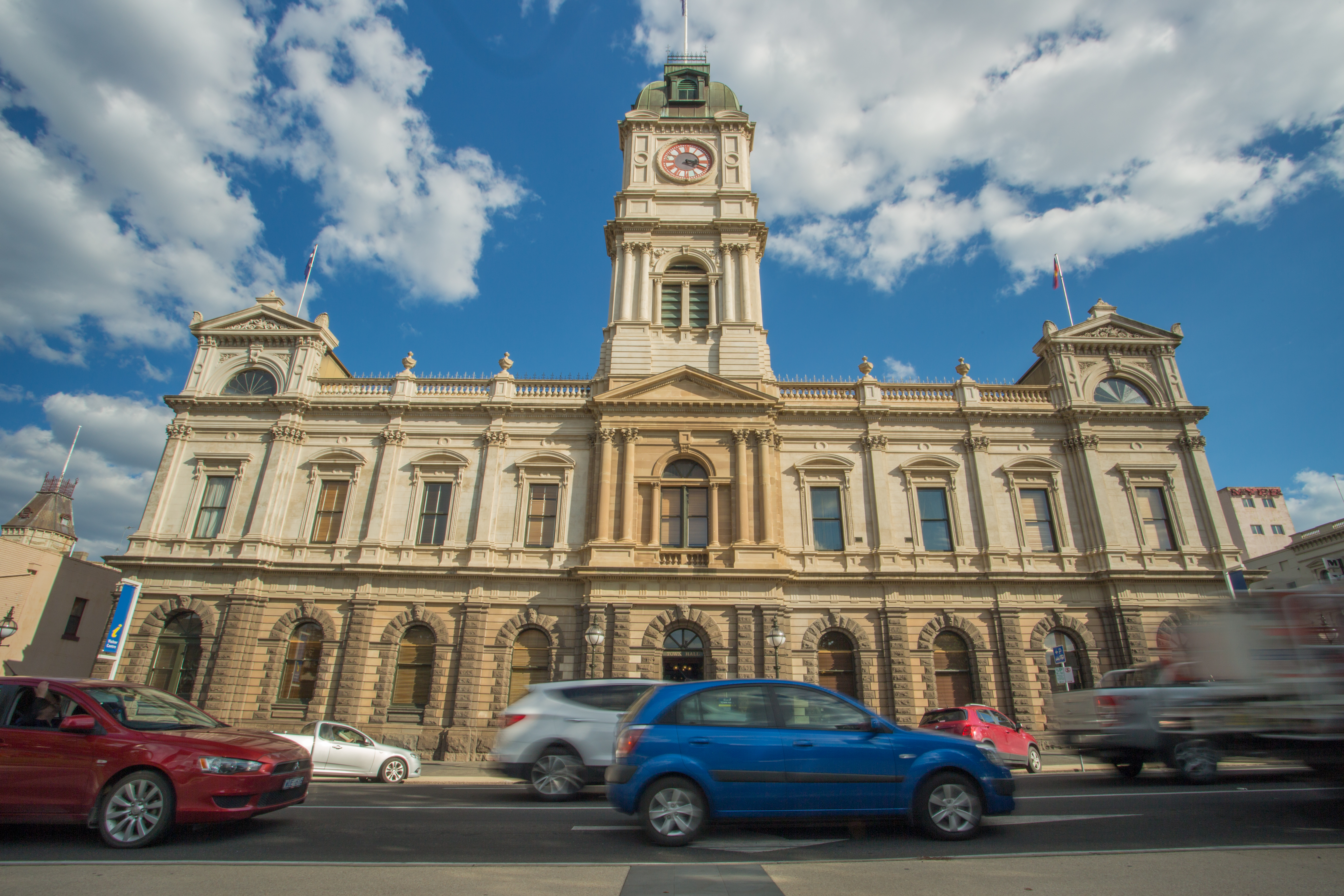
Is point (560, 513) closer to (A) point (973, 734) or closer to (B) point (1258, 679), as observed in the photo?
(A) point (973, 734)

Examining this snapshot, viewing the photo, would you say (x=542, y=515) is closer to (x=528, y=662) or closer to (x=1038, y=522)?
(x=528, y=662)

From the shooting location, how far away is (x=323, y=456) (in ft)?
83.3

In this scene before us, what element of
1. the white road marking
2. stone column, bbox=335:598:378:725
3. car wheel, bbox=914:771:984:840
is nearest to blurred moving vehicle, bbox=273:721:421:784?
stone column, bbox=335:598:378:725

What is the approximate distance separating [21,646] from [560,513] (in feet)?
59.5

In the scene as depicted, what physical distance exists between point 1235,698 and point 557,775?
10.3m

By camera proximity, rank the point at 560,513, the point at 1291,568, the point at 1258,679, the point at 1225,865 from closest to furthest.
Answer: the point at 1225,865 → the point at 1258,679 → the point at 560,513 → the point at 1291,568

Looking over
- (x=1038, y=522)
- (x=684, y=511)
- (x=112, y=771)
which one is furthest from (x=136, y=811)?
(x=1038, y=522)

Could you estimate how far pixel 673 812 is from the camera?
6.68 metres

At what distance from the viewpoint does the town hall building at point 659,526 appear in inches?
880

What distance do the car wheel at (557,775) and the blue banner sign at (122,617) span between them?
64.1 feet

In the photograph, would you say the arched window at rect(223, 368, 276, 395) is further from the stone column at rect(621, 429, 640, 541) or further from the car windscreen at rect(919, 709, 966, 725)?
the car windscreen at rect(919, 709, 966, 725)

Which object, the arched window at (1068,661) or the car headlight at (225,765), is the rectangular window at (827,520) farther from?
the car headlight at (225,765)

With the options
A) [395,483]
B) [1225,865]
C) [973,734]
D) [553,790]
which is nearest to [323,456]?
[395,483]

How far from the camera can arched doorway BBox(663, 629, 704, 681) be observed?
2200cm
